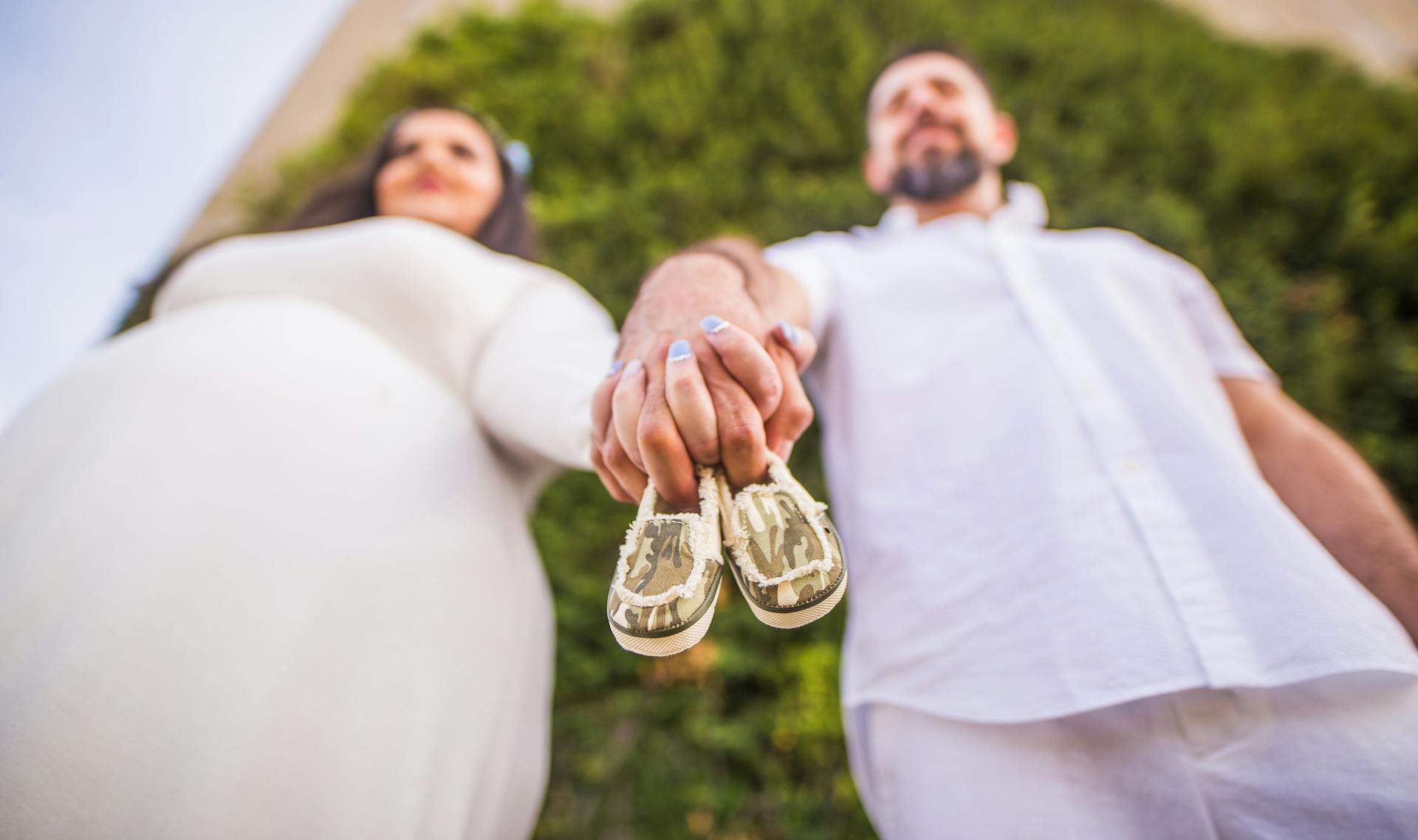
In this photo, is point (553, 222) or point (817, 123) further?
point (817, 123)

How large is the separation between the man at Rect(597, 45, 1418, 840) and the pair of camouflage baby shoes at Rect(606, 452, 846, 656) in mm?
48

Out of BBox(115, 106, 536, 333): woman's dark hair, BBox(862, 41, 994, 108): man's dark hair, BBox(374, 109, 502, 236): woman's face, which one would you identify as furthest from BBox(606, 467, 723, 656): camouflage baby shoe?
BBox(862, 41, 994, 108): man's dark hair

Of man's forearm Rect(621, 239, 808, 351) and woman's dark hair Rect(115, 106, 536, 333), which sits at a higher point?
man's forearm Rect(621, 239, 808, 351)

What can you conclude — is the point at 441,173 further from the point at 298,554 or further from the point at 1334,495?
the point at 1334,495

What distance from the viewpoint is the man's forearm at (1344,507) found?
38.3 inches

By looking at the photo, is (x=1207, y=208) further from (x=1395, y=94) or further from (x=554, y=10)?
(x=554, y=10)

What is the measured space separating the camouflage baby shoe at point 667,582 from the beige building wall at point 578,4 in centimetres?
696

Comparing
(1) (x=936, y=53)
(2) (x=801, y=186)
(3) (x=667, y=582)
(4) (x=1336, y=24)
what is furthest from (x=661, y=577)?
(4) (x=1336, y=24)

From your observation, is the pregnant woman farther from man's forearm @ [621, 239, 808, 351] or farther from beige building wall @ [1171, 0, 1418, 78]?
beige building wall @ [1171, 0, 1418, 78]

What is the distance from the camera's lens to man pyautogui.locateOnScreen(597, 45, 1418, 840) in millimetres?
711

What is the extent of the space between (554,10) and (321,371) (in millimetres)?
5148

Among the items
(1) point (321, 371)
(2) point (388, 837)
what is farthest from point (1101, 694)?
(1) point (321, 371)

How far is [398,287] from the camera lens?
3.66ft

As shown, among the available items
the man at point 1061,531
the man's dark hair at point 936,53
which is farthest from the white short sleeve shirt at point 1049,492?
the man's dark hair at point 936,53
